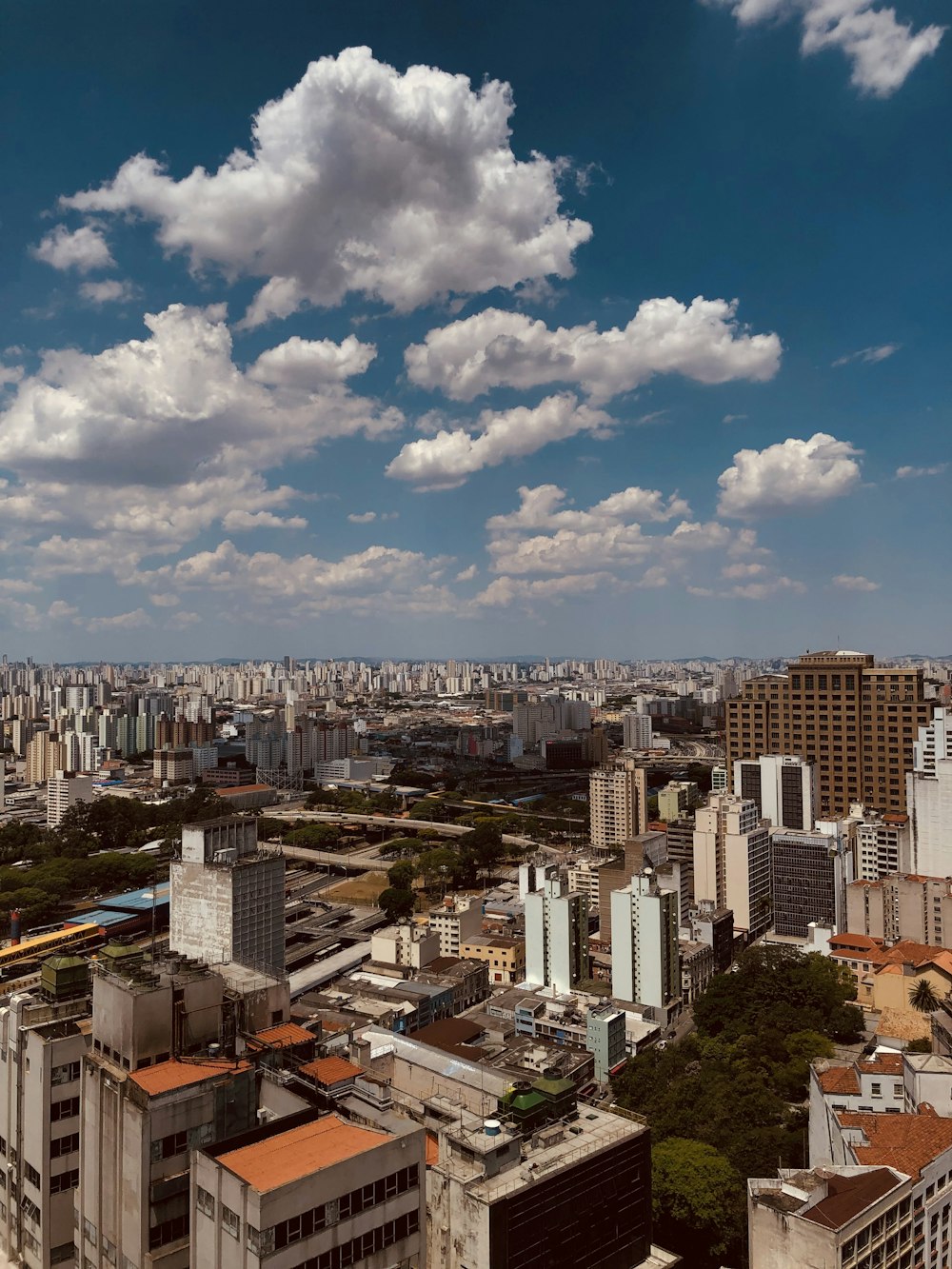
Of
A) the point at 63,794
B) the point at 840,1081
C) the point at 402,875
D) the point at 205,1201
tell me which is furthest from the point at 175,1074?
the point at 63,794

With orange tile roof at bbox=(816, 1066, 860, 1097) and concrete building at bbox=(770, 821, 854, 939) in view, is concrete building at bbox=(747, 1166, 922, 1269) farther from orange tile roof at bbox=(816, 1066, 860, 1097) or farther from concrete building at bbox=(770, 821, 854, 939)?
concrete building at bbox=(770, 821, 854, 939)

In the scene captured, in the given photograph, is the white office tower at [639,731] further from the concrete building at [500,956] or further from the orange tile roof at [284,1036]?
the orange tile roof at [284,1036]

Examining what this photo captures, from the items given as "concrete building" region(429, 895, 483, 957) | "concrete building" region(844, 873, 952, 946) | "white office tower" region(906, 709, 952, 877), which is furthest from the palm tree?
"concrete building" region(429, 895, 483, 957)

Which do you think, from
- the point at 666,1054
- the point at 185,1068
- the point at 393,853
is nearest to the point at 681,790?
the point at 393,853

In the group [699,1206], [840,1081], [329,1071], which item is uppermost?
[329,1071]

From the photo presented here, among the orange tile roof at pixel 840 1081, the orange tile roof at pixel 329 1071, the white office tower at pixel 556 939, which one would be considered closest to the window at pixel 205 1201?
the orange tile roof at pixel 329 1071

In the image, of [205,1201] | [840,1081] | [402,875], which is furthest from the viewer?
[402,875]

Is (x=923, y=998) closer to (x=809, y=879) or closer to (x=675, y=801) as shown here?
(x=809, y=879)

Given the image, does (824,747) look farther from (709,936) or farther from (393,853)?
(393,853)
